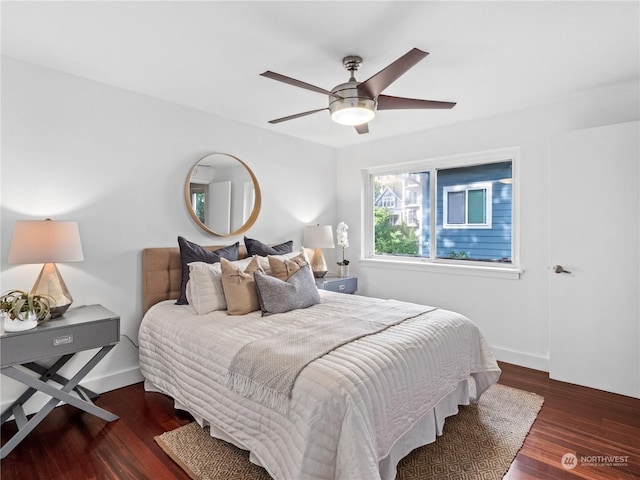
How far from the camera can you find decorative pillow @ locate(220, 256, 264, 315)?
2.69 metres

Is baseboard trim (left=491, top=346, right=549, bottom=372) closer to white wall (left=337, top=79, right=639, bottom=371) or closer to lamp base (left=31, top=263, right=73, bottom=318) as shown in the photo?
white wall (left=337, top=79, right=639, bottom=371)

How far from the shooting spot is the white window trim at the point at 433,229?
11.7 ft

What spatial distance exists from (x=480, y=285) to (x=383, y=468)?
7.96 ft

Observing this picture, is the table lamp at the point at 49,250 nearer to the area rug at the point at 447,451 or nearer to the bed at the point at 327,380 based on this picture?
the bed at the point at 327,380

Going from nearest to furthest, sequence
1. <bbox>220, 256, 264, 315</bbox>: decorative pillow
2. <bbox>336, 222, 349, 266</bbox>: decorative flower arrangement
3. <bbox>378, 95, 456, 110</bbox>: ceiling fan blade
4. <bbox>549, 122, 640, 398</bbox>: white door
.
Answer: <bbox>378, 95, 456, 110</bbox>: ceiling fan blade < <bbox>220, 256, 264, 315</bbox>: decorative pillow < <bbox>549, 122, 640, 398</bbox>: white door < <bbox>336, 222, 349, 266</bbox>: decorative flower arrangement

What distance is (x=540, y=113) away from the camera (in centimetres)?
332

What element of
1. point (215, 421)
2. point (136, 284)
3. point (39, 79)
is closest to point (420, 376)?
point (215, 421)

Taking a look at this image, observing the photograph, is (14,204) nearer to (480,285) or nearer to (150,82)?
(150,82)

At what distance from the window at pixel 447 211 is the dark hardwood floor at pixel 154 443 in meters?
1.47

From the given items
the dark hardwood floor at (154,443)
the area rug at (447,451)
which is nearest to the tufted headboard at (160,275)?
the dark hardwood floor at (154,443)

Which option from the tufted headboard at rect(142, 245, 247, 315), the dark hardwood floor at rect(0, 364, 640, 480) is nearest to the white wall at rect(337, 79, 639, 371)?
the dark hardwood floor at rect(0, 364, 640, 480)

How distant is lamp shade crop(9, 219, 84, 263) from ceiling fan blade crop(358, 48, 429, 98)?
6.91 feet

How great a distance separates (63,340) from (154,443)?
2.70 ft

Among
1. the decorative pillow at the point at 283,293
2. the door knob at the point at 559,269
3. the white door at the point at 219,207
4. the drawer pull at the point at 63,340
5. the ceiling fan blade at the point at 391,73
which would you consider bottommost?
the drawer pull at the point at 63,340
